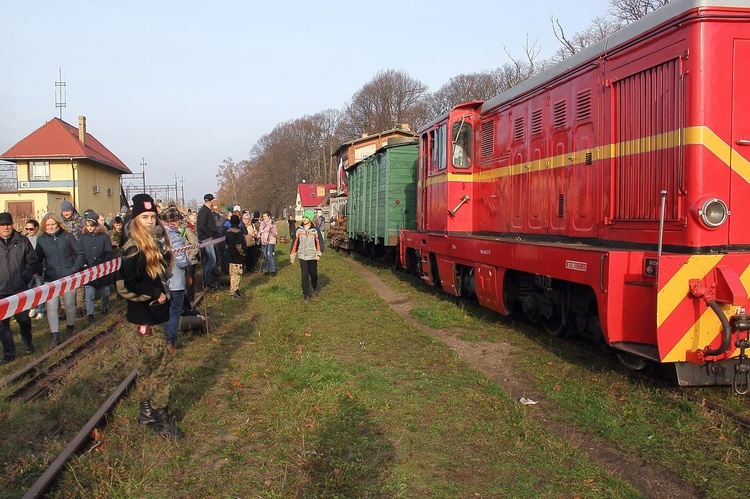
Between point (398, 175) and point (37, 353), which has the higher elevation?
point (398, 175)

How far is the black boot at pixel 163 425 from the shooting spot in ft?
15.5

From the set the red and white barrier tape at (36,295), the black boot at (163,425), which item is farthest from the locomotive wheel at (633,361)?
the red and white barrier tape at (36,295)

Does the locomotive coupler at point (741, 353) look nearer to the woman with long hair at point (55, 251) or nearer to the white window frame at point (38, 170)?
the woman with long hair at point (55, 251)

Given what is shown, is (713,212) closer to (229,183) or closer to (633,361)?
(633,361)

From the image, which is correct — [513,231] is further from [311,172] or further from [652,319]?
[311,172]

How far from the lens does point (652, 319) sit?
5074 millimetres

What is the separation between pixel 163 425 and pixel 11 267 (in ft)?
14.0

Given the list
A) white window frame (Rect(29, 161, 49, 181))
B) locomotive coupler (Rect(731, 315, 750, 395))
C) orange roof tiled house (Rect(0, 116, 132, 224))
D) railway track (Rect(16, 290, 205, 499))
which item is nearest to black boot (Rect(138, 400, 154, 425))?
railway track (Rect(16, 290, 205, 499))

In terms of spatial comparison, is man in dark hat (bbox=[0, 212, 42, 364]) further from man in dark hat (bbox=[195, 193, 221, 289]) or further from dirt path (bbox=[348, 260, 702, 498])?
dirt path (bbox=[348, 260, 702, 498])

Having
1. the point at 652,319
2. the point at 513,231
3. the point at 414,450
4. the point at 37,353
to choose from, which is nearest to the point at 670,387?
the point at 652,319

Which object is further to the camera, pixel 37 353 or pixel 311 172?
pixel 311 172

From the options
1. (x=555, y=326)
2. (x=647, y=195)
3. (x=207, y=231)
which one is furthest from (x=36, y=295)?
(x=207, y=231)

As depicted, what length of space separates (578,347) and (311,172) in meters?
78.2

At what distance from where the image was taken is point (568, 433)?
4785 mm
